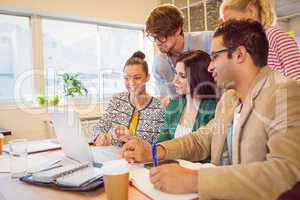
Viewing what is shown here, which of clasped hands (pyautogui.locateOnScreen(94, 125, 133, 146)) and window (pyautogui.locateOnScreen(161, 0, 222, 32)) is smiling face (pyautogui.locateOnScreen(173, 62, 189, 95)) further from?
window (pyautogui.locateOnScreen(161, 0, 222, 32))

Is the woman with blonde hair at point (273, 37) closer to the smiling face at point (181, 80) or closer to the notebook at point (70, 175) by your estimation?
the smiling face at point (181, 80)

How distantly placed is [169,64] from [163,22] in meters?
0.39

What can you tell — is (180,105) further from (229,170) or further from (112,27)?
(112,27)

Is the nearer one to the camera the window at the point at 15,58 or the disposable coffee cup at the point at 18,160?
the disposable coffee cup at the point at 18,160

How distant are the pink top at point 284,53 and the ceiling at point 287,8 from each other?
10.1ft

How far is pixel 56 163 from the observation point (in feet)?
4.19

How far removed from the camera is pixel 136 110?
1.89m

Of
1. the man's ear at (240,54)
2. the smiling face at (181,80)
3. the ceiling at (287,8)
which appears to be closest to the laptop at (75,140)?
the smiling face at (181,80)

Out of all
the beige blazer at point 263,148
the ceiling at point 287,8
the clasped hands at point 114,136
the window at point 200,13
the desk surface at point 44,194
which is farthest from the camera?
the ceiling at point 287,8

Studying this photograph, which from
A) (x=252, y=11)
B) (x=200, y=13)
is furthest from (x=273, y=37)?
(x=200, y=13)

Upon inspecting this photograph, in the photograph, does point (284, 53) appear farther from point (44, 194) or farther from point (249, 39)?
point (44, 194)

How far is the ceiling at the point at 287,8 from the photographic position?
4.29 m

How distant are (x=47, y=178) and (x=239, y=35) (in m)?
0.88

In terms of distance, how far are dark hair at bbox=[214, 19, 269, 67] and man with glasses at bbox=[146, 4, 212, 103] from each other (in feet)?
2.66
